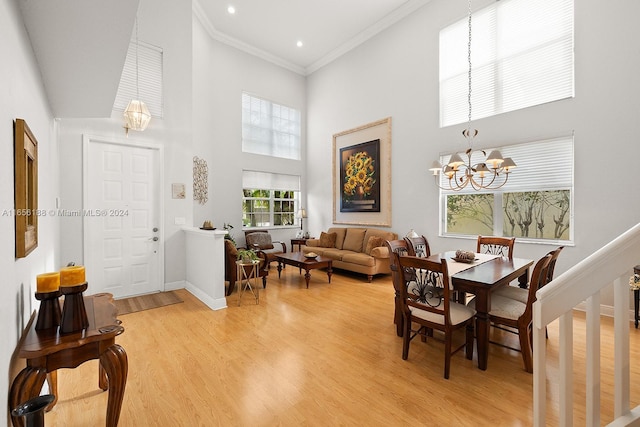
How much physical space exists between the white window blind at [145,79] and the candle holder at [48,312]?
152 inches

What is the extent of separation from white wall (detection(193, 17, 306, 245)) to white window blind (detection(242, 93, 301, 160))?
19cm

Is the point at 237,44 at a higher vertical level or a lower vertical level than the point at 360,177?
higher

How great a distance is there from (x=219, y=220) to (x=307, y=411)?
5.23 metres

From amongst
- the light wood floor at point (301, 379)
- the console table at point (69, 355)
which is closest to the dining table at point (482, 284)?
the light wood floor at point (301, 379)

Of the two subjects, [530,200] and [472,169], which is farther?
[530,200]

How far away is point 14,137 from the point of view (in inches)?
54.7

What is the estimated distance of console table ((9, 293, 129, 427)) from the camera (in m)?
1.32

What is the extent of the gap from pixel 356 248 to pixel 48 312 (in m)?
5.29

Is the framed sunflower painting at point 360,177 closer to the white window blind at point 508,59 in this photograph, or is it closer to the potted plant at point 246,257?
the white window blind at point 508,59

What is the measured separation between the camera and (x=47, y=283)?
153cm

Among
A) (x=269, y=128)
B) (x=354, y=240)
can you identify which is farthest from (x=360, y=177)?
(x=269, y=128)

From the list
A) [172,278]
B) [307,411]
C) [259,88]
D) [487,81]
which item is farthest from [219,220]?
[487,81]

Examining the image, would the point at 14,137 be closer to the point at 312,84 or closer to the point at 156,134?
the point at 156,134

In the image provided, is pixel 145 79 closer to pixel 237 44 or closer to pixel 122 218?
pixel 122 218
